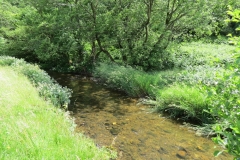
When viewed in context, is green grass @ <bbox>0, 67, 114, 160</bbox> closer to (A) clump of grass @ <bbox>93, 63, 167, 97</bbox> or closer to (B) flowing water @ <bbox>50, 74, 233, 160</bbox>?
(B) flowing water @ <bbox>50, 74, 233, 160</bbox>

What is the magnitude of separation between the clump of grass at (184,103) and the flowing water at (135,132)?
0.51 m

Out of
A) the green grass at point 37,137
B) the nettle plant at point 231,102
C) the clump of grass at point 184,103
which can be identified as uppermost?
the nettle plant at point 231,102

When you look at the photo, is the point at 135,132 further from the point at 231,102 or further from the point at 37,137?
the point at 231,102

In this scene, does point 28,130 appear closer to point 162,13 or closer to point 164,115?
point 164,115

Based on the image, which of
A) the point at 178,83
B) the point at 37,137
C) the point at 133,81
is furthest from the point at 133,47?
the point at 37,137

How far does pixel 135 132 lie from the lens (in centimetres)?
656

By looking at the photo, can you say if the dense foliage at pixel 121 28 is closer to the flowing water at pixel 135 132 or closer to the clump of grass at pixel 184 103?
the flowing water at pixel 135 132

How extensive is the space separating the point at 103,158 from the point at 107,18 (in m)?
11.5

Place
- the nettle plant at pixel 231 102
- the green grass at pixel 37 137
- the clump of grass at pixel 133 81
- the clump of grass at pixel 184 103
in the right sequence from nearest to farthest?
the nettle plant at pixel 231 102 < the green grass at pixel 37 137 < the clump of grass at pixel 184 103 < the clump of grass at pixel 133 81

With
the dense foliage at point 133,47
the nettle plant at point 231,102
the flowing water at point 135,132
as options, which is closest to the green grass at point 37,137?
the flowing water at point 135,132

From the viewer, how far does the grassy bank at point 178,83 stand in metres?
6.94

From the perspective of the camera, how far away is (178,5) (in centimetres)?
1299

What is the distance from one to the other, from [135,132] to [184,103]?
6.78 ft

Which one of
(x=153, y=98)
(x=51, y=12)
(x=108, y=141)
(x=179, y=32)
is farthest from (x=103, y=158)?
(x=51, y=12)
